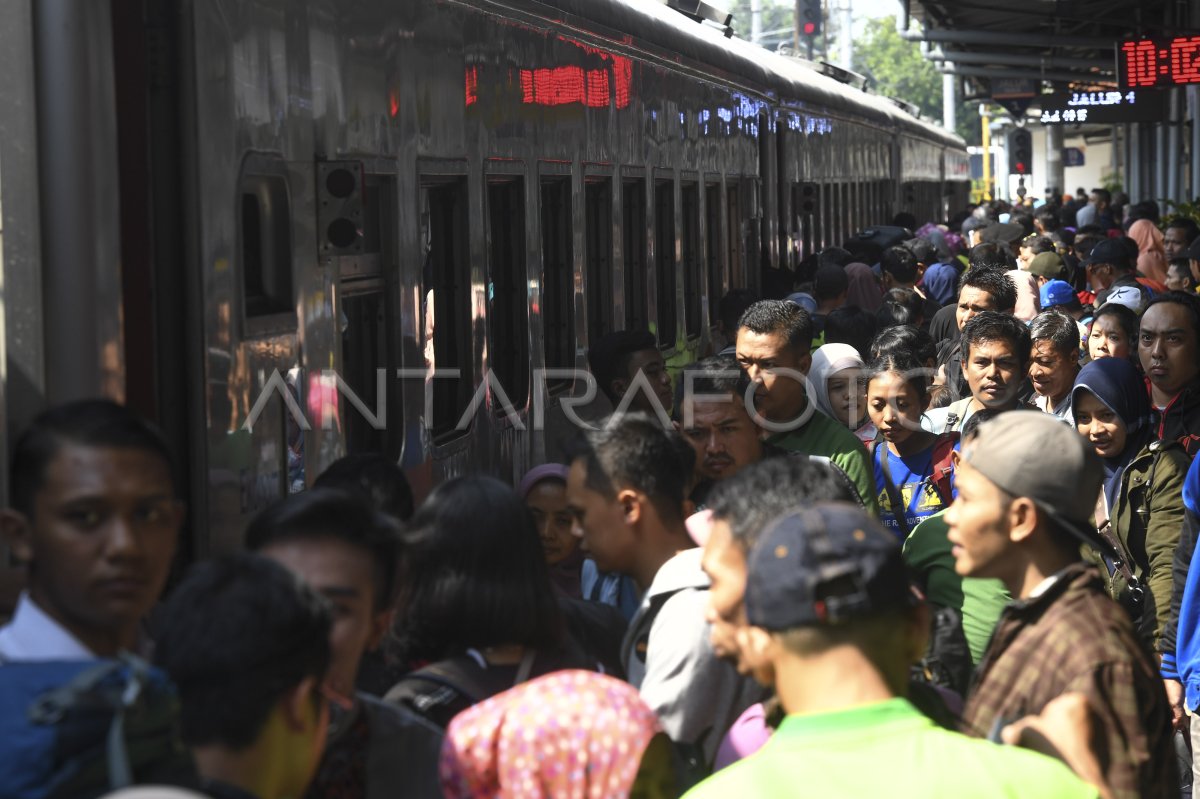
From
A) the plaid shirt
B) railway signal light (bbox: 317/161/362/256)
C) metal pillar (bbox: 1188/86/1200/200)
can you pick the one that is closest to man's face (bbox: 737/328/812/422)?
railway signal light (bbox: 317/161/362/256)

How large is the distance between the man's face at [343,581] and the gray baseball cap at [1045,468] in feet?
3.77

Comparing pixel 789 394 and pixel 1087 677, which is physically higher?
pixel 789 394

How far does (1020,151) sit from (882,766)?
143 ft

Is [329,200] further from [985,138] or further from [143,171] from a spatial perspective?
[985,138]

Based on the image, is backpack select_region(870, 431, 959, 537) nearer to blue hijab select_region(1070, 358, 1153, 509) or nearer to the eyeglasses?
blue hijab select_region(1070, 358, 1153, 509)

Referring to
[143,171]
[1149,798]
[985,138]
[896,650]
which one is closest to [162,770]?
[896,650]

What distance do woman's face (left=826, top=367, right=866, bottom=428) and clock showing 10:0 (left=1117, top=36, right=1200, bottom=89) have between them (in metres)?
10.8

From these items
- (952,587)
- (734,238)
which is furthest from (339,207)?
(734,238)

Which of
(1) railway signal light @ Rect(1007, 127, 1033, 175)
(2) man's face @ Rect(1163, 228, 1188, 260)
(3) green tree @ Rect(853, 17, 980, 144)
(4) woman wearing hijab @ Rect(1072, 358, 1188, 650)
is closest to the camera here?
(4) woman wearing hijab @ Rect(1072, 358, 1188, 650)

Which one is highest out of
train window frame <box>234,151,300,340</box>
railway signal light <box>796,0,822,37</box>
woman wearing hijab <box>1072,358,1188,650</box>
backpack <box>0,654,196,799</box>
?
railway signal light <box>796,0,822,37</box>

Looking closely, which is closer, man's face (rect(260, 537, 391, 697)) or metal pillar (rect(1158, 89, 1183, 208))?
man's face (rect(260, 537, 391, 697))

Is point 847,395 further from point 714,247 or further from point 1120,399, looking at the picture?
point 714,247

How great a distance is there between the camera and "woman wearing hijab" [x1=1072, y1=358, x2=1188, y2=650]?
5.79 metres

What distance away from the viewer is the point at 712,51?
36.4ft
